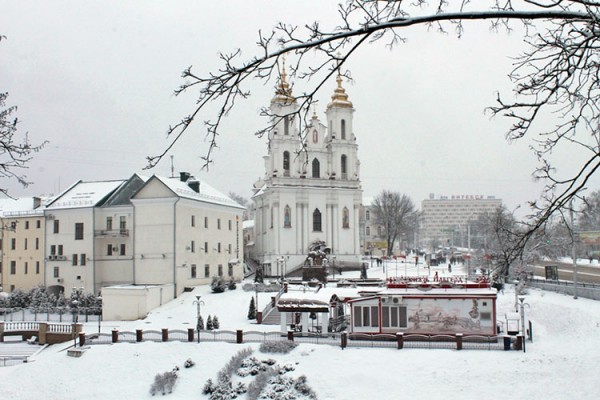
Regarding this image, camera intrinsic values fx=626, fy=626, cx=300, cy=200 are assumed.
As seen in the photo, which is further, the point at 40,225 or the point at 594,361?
the point at 40,225

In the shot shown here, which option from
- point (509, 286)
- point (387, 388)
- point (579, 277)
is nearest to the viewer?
point (387, 388)

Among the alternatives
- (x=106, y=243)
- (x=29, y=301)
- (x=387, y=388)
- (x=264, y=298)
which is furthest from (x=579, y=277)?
(x=29, y=301)

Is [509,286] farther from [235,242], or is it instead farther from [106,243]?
[106,243]

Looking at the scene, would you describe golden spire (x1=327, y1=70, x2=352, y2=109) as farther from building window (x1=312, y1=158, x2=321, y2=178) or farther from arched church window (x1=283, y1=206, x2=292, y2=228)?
arched church window (x1=283, y1=206, x2=292, y2=228)

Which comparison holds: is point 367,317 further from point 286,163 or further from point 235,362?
point 286,163

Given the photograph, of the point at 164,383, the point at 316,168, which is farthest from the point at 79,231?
the point at 164,383

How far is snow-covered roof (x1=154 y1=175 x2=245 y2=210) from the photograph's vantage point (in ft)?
161

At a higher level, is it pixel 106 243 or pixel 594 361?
pixel 106 243

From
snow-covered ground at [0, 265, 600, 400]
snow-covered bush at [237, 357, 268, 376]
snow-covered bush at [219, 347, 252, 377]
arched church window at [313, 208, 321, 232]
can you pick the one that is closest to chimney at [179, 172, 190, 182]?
arched church window at [313, 208, 321, 232]

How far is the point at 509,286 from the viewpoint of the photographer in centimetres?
5012

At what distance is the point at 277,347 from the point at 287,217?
37.7 meters

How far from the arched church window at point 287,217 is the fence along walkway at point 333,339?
33.6 metres

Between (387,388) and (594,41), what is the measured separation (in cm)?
2075

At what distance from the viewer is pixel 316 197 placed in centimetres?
6788
